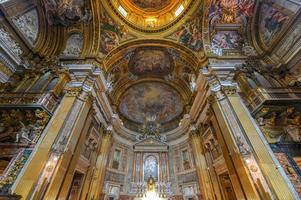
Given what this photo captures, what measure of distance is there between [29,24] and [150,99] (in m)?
12.0

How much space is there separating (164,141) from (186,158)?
2.91m

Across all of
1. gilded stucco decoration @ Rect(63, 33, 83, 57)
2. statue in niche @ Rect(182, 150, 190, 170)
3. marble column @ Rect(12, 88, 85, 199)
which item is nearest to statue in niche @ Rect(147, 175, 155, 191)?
statue in niche @ Rect(182, 150, 190, 170)

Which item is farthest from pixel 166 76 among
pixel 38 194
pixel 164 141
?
pixel 38 194

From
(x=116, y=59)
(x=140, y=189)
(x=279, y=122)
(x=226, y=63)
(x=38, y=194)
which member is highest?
(x=116, y=59)

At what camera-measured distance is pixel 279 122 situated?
727 cm

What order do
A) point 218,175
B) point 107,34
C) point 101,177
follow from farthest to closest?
point 107,34 → point 101,177 → point 218,175

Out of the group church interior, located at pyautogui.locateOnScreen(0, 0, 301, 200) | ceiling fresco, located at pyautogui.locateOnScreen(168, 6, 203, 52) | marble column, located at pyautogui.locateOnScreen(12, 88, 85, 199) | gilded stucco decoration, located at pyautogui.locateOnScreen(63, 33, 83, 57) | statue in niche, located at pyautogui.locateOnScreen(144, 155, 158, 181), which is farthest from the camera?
statue in niche, located at pyautogui.locateOnScreen(144, 155, 158, 181)

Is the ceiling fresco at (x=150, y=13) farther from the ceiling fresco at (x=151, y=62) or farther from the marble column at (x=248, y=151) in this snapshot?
the marble column at (x=248, y=151)

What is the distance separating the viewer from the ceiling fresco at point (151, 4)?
1383 cm

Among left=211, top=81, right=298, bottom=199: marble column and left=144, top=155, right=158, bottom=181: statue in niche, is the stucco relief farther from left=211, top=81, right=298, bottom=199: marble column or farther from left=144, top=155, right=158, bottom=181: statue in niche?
left=144, top=155, right=158, bottom=181: statue in niche

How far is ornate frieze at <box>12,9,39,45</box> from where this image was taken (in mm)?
8656

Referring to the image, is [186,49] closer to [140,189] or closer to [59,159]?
[59,159]

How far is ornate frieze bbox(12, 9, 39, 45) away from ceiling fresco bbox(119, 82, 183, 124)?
885cm

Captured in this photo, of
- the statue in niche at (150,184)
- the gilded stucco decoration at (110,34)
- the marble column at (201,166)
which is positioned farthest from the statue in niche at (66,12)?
the statue in niche at (150,184)
